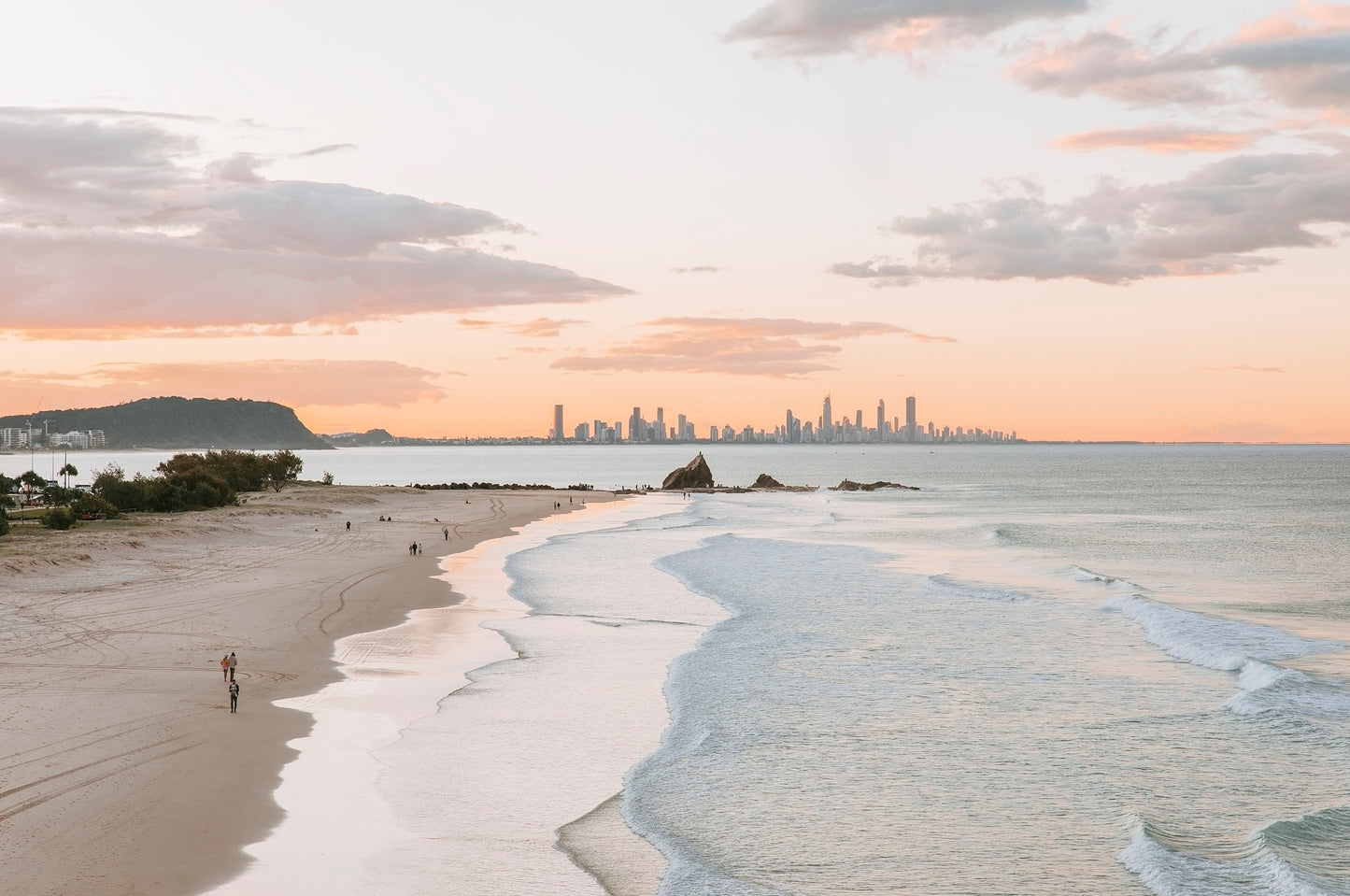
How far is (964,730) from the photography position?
20859mm

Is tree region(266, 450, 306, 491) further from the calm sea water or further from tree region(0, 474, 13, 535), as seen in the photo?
the calm sea water

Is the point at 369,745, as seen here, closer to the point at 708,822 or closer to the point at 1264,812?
the point at 708,822

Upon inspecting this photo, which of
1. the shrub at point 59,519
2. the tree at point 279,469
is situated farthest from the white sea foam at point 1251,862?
the tree at point 279,469

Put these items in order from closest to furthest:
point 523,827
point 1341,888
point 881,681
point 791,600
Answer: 1. point 1341,888
2. point 523,827
3. point 881,681
4. point 791,600

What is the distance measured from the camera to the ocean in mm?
13977

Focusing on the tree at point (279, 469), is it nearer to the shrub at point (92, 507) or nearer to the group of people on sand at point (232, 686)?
the shrub at point (92, 507)

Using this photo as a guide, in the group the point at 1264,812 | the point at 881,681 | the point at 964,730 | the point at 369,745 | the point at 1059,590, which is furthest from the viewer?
the point at 1059,590

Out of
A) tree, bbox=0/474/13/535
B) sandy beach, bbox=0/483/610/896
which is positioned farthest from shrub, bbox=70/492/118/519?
sandy beach, bbox=0/483/610/896

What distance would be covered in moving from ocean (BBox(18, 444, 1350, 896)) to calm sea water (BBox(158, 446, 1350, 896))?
7 centimetres

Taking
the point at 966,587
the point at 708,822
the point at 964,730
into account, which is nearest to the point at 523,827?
the point at 708,822

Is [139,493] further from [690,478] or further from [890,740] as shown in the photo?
[690,478]

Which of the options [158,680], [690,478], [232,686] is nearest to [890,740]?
[232,686]

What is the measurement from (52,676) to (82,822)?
10.4 metres

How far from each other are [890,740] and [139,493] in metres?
62.6
